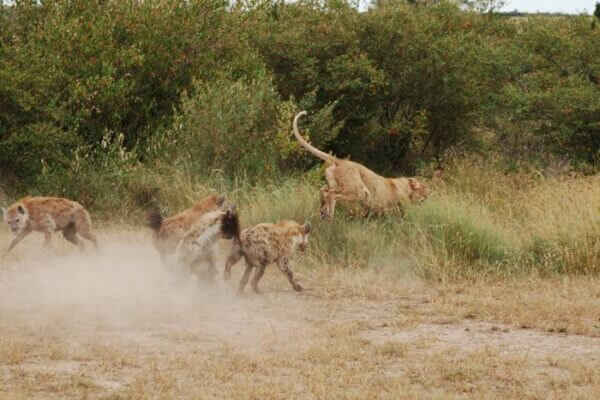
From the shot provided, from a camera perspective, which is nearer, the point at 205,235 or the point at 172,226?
the point at 205,235

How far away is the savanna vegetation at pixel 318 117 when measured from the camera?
42.0 feet

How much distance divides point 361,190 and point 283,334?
15.5 ft

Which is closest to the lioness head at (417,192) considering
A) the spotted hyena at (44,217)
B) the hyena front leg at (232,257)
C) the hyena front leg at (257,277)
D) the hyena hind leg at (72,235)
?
the hyena front leg at (257,277)

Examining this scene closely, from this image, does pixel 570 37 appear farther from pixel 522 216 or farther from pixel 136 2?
pixel 136 2

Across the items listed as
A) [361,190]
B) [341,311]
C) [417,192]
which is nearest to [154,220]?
[341,311]

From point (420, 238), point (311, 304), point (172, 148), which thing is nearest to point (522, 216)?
point (420, 238)

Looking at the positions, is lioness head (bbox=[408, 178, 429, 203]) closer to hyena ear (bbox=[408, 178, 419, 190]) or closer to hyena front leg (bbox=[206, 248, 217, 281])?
hyena ear (bbox=[408, 178, 419, 190])

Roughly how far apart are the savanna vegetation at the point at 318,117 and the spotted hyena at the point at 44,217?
8.45ft

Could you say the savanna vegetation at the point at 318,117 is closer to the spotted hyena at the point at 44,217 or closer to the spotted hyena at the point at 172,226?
the spotted hyena at the point at 172,226

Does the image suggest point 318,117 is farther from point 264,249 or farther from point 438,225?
point 264,249

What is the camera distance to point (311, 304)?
10.4 m

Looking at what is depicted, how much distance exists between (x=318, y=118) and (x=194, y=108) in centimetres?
374

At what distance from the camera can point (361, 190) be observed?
13.2 m

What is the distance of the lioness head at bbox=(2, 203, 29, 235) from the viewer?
39.5 feet
